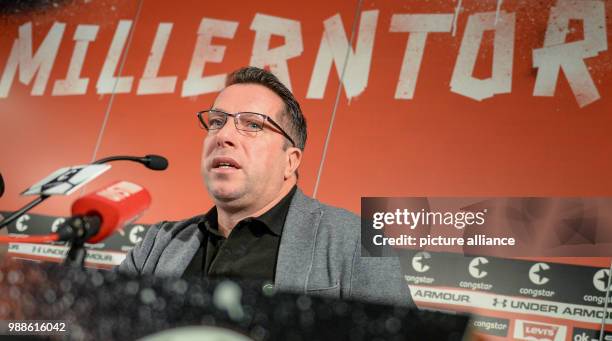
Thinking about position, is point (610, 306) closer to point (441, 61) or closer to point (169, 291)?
point (441, 61)

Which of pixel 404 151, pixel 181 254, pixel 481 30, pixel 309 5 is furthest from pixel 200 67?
pixel 181 254

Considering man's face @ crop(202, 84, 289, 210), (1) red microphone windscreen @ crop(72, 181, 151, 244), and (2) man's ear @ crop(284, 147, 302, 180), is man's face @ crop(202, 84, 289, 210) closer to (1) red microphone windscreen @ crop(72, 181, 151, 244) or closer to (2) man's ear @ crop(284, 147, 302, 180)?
(2) man's ear @ crop(284, 147, 302, 180)

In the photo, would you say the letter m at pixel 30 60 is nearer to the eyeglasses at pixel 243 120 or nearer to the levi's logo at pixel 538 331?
the eyeglasses at pixel 243 120

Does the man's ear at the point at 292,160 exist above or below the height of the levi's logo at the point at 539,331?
above

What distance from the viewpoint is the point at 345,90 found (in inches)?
102

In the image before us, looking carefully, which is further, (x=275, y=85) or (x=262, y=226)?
(x=275, y=85)

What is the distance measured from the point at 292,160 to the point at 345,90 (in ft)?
2.94

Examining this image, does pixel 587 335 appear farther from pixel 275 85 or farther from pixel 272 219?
pixel 275 85

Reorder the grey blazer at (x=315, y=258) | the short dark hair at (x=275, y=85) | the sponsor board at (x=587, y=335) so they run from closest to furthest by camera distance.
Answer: the grey blazer at (x=315, y=258), the short dark hair at (x=275, y=85), the sponsor board at (x=587, y=335)

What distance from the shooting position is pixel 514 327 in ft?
6.68

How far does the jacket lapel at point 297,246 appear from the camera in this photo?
1.44 meters

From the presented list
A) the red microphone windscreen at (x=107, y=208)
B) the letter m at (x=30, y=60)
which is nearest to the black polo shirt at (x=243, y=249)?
the red microphone windscreen at (x=107, y=208)

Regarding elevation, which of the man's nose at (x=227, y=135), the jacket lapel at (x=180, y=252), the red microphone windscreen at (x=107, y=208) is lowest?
the red microphone windscreen at (x=107, y=208)

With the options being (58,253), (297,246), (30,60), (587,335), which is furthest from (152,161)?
(30,60)
